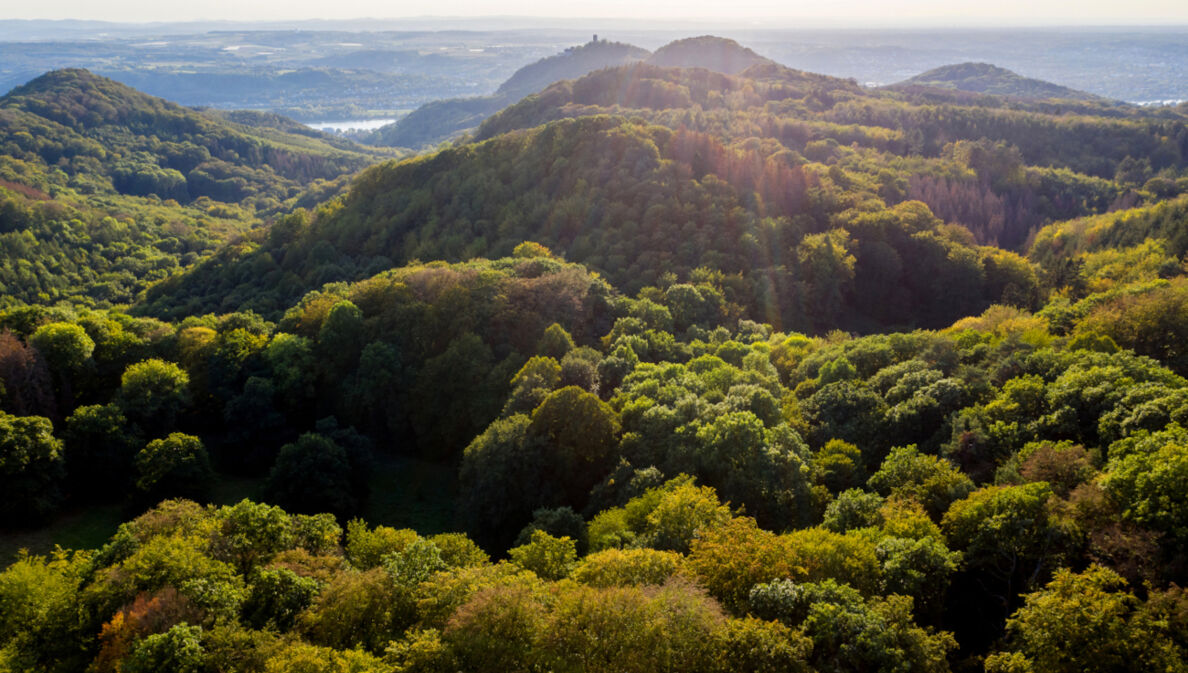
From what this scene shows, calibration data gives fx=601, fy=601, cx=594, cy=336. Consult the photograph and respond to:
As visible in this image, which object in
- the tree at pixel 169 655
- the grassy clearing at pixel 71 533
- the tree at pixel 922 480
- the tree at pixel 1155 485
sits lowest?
the grassy clearing at pixel 71 533

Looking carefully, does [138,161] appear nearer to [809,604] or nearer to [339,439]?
[339,439]

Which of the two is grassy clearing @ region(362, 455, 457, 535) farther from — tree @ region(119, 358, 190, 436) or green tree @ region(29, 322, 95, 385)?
green tree @ region(29, 322, 95, 385)

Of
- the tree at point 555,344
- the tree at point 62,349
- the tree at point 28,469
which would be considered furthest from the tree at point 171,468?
the tree at point 555,344

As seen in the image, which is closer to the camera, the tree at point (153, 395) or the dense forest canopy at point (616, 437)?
the dense forest canopy at point (616, 437)

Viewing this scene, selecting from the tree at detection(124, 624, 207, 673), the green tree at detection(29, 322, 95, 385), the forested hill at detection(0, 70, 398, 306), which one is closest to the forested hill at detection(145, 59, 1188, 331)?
the green tree at detection(29, 322, 95, 385)

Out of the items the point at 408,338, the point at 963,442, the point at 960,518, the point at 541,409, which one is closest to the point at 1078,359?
the point at 963,442

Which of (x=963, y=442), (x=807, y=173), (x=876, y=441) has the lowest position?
(x=876, y=441)

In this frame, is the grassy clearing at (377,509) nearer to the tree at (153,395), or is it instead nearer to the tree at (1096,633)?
the tree at (153,395)
